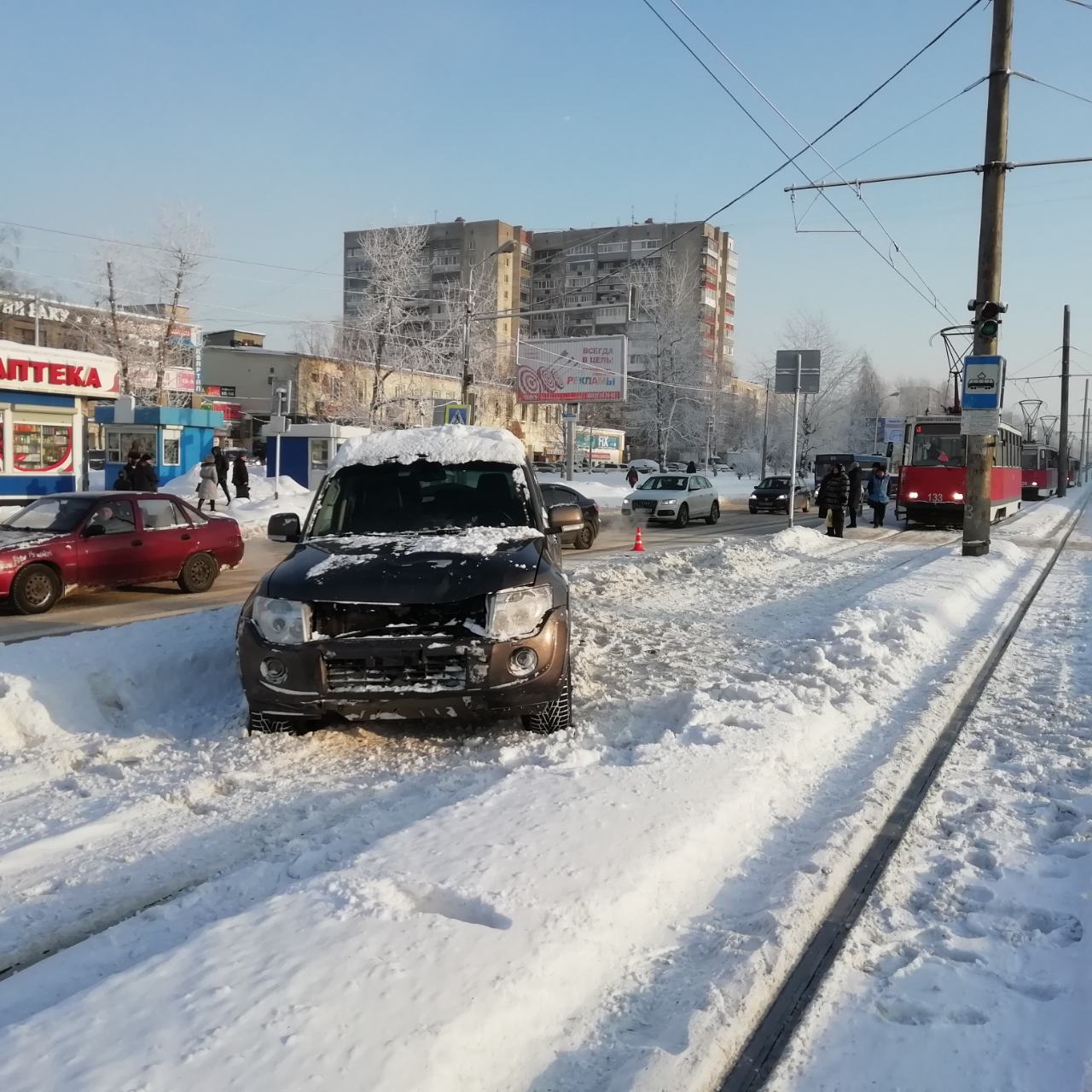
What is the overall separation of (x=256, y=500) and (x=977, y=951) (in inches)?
1080

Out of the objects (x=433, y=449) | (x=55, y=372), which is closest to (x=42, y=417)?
(x=55, y=372)

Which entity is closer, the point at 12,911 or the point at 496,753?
the point at 12,911

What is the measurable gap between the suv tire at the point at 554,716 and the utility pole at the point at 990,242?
12.6 meters

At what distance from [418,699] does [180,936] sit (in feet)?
6.41

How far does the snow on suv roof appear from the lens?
22.8ft

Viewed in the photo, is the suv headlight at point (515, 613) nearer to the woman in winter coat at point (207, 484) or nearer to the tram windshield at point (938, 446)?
the woman in winter coat at point (207, 484)

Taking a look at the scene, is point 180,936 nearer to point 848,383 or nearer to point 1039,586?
point 1039,586

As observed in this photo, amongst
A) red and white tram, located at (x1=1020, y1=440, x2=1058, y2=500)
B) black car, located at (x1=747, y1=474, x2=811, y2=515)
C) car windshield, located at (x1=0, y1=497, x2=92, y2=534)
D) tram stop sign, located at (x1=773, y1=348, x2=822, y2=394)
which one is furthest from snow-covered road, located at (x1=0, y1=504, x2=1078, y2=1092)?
red and white tram, located at (x1=1020, y1=440, x2=1058, y2=500)

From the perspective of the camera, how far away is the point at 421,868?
11.8 feet

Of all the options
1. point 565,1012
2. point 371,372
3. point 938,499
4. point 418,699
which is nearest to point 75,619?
point 418,699

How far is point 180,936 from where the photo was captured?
3.28m

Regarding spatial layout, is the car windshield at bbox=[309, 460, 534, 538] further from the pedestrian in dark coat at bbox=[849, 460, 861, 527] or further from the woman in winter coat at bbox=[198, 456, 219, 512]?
the pedestrian in dark coat at bbox=[849, 460, 861, 527]

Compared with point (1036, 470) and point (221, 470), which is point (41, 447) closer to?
point (221, 470)

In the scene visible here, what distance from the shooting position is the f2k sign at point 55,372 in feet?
73.6
